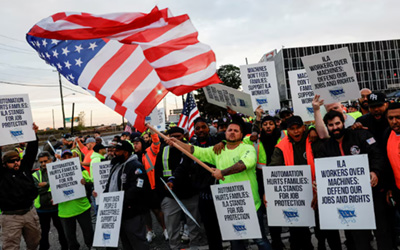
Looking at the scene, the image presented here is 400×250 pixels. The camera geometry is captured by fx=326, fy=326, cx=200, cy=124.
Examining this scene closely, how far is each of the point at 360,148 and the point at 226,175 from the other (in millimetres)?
1702

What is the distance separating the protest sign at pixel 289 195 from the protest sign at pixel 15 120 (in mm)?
4061

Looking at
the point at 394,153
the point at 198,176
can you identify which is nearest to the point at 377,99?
the point at 394,153

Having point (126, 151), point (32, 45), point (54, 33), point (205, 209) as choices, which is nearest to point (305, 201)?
point (205, 209)

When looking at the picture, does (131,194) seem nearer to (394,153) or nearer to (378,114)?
(394,153)

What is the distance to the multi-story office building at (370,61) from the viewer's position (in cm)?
7825

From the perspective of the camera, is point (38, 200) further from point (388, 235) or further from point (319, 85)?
point (388, 235)

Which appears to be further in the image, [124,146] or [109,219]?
[124,146]

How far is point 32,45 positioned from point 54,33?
87 centimetres

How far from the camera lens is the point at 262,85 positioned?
7137 millimetres

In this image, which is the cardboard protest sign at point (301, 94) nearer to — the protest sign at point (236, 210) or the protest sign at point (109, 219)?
the protest sign at point (236, 210)

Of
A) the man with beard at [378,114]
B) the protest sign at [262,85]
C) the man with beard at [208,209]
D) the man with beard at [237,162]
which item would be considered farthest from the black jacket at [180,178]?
the man with beard at [378,114]

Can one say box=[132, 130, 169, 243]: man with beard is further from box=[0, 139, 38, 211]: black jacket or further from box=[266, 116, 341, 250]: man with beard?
box=[266, 116, 341, 250]: man with beard

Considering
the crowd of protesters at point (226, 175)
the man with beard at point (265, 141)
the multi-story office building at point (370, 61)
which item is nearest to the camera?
the crowd of protesters at point (226, 175)

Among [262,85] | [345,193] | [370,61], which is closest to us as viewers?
[345,193]
